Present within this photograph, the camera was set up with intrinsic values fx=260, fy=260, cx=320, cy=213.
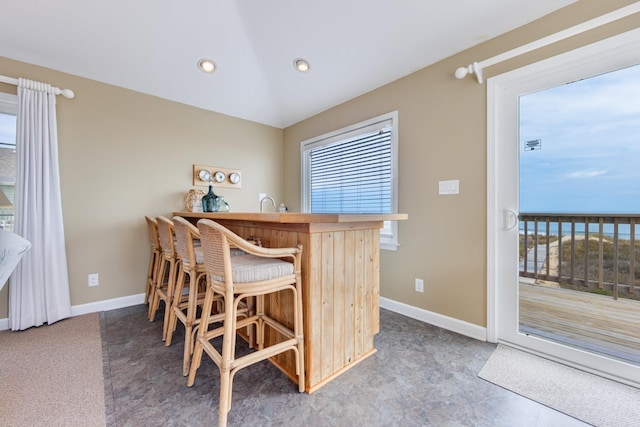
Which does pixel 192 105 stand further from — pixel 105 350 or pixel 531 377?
pixel 531 377

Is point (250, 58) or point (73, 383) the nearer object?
point (73, 383)

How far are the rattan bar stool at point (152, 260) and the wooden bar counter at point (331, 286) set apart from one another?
116 centimetres

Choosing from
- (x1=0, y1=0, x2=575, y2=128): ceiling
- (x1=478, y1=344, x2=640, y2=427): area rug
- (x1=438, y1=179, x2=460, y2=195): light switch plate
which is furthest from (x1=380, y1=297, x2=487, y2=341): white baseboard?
(x1=0, y1=0, x2=575, y2=128): ceiling

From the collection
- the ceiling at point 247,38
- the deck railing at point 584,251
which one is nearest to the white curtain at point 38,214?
the ceiling at point 247,38

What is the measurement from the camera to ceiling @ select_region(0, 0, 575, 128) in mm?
1978

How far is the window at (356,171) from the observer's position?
106 inches

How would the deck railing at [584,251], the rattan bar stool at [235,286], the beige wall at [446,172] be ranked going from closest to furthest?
1. the rattan bar stool at [235,286]
2. the deck railing at [584,251]
3. the beige wall at [446,172]

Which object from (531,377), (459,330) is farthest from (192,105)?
(531,377)

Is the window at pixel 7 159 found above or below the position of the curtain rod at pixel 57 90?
below

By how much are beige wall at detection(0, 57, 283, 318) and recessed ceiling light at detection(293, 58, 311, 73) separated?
128cm

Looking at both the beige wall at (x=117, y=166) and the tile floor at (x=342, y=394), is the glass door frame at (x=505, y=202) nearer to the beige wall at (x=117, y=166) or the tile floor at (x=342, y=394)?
the tile floor at (x=342, y=394)

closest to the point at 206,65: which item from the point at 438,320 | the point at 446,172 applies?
the point at 446,172

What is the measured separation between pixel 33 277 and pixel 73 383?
1314mm

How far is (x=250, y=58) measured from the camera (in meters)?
2.84
